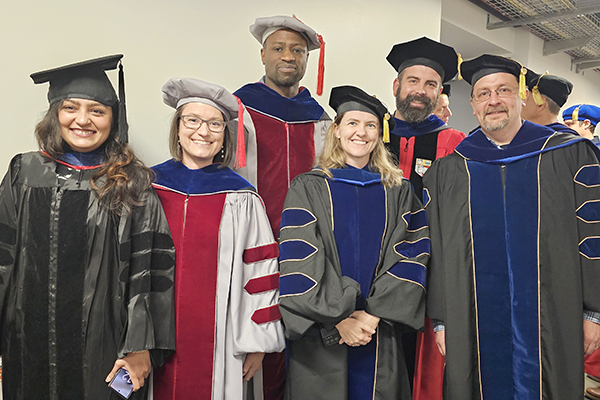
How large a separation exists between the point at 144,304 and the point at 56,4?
1.86m

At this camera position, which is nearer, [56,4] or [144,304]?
[144,304]

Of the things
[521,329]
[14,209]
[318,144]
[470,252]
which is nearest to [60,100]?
[14,209]

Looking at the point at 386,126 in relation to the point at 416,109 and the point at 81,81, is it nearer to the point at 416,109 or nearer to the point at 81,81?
the point at 416,109

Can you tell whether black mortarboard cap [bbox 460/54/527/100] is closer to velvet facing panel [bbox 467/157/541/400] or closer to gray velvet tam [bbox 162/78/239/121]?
velvet facing panel [bbox 467/157/541/400]

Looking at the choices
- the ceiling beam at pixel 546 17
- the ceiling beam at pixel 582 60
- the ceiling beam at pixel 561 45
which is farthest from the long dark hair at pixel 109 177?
the ceiling beam at pixel 582 60

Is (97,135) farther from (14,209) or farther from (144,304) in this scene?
(144,304)

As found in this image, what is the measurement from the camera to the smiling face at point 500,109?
2369 millimetres

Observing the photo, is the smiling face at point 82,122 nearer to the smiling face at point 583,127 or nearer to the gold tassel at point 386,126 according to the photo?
the gold tassel at point 386,126

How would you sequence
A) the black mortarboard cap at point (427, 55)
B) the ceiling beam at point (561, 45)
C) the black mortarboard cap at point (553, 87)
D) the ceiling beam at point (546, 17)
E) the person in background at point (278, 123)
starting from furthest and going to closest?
the ceiling beam at point (561, 45) → the ceiling beam at point (546, 17) → the black mortarboard cap at point (427, 55) → the black mortarboard cap at point (553, 87) → the person in background at point (278, 123)

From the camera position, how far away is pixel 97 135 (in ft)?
6.59

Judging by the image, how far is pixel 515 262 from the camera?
225cm

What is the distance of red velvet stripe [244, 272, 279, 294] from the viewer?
2188 millimetres

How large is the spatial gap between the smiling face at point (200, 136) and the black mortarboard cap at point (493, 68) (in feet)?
4.65

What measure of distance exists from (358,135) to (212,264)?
3.28ft
